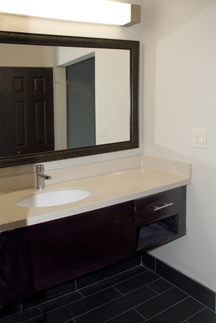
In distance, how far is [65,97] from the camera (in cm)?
185

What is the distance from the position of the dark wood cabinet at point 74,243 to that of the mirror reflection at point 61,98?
52 centimetres

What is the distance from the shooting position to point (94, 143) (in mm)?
2021

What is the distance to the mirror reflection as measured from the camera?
167cm

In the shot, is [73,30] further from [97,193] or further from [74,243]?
[74,243]

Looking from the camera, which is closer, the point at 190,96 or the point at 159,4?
the point at 190,96

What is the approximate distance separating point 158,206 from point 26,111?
0.88 m

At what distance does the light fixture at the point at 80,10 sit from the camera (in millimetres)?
1634

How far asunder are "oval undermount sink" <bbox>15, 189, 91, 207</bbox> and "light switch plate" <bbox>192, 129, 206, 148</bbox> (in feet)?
2.23

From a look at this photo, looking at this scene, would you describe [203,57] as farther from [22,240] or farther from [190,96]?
[22,240]

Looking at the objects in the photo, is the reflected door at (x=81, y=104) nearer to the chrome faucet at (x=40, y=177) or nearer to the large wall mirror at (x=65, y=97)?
the large wall mirror at (x=65, y=97)

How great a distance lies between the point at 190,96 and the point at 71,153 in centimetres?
77

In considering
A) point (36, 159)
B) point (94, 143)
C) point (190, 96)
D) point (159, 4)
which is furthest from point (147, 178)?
point (159, 4)

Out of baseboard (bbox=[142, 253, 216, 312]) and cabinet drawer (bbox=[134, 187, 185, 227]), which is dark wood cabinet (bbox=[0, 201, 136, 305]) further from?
Answer: baseboard (bbox=[142, 253, 216, 312])

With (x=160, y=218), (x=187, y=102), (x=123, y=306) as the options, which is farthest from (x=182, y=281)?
(x=187, y=102)
